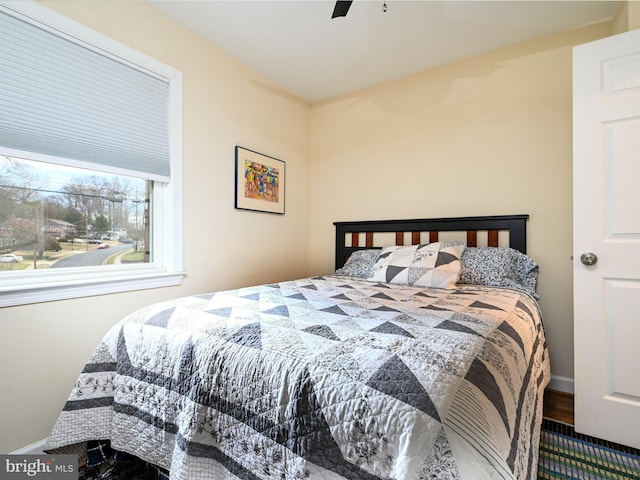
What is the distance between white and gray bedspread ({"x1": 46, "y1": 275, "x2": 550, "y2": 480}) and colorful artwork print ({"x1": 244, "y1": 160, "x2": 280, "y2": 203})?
1.34 meters

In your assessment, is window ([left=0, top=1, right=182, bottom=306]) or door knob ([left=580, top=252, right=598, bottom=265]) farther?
door knob ([left=580, top=252, right=598, bottom=265])

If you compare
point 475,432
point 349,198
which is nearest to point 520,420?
point 475,432

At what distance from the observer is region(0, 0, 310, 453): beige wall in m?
1.47

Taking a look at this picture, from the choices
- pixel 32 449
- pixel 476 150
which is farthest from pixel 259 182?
pixel 32 449

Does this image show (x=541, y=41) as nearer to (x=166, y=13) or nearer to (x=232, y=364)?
(x=166, y=13)

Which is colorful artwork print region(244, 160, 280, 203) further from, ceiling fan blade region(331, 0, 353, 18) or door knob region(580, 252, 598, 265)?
door knob region(580, 252, 598, 265)

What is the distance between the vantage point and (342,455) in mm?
725

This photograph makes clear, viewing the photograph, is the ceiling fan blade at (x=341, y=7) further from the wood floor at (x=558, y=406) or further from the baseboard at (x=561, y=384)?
the baseboard at (x=561, y=384)

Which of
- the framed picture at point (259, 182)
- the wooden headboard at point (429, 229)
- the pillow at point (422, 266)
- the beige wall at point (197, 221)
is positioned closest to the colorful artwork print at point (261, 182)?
the framed picture at point (259, 182)

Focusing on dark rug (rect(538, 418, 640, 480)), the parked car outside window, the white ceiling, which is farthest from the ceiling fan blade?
dark rug (rect(538, 418, 640, 480))

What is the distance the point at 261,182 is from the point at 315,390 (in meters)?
2.22

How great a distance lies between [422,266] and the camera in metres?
2.16

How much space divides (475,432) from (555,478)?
1158 millimetres

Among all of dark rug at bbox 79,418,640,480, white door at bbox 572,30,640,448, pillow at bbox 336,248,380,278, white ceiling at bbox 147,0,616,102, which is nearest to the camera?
dark rug at bbox 79,418,640,480
